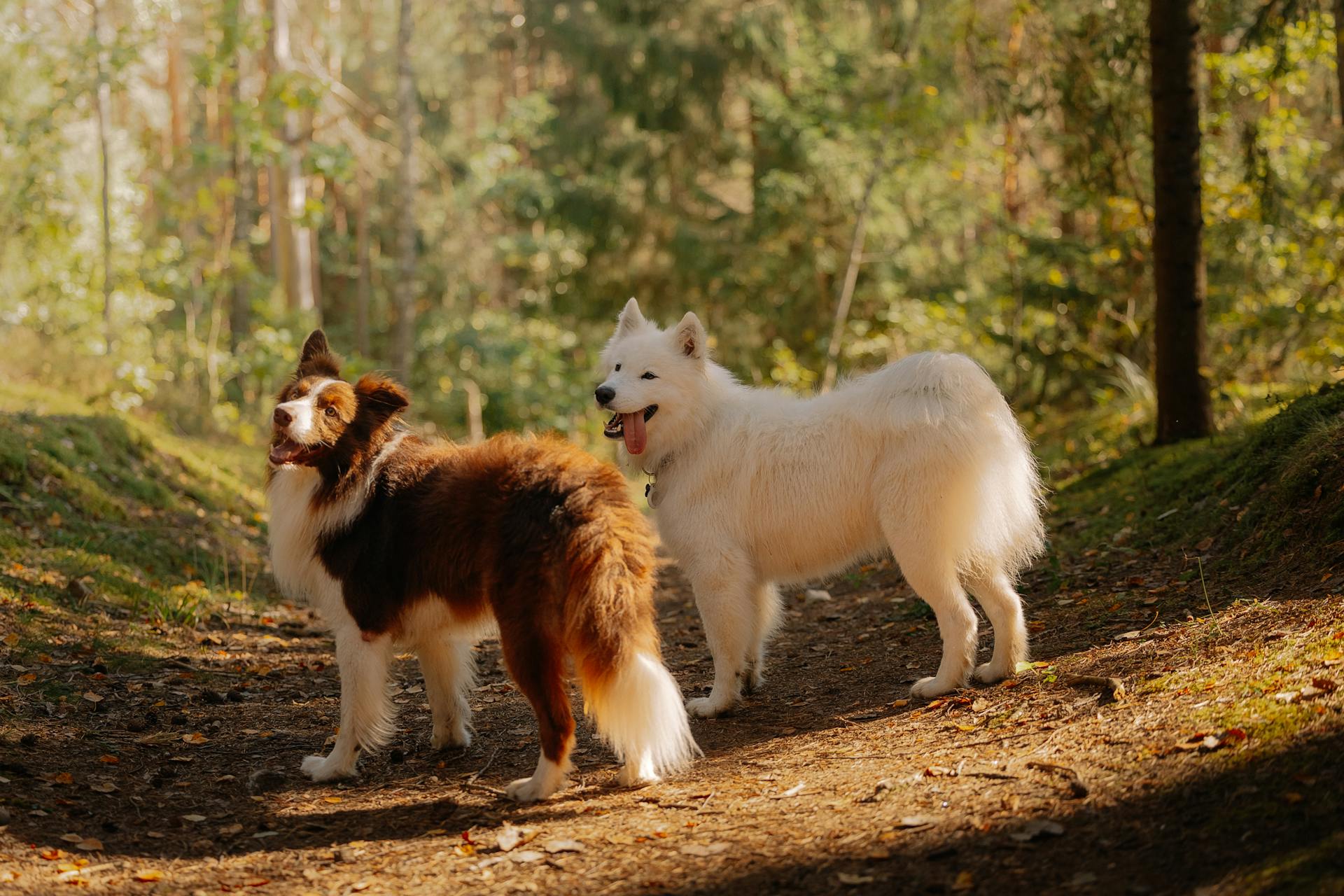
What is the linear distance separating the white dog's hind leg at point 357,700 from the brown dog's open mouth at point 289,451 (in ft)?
2.59

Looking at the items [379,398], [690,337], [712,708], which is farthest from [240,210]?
[712,708]

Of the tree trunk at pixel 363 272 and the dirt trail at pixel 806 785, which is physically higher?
the tree trunk at pixel 363 272

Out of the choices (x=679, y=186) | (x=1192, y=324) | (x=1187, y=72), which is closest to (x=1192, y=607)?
(x=1192, y=324)

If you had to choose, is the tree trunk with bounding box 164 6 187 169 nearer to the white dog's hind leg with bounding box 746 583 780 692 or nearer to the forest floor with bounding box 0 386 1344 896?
the forest floor with bounding box 0 386 1344 896

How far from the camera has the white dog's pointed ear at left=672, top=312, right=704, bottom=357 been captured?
594 centimetres

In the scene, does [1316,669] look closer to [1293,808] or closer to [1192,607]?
[1293,808]

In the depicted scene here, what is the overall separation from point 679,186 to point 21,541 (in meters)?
15.7

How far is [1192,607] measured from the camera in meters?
5.69

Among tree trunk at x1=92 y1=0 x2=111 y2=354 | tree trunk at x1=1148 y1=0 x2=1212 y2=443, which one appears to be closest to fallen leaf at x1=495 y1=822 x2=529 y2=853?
tree trunk at x1=1148 y1=0 x2=1212 y2=443

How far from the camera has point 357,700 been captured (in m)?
4.92

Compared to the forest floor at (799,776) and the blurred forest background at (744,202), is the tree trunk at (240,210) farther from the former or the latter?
the forest floor at (799,776)

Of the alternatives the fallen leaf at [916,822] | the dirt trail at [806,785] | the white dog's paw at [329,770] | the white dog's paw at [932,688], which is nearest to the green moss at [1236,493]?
the dirt trail at [806,785]

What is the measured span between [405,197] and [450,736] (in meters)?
14.8

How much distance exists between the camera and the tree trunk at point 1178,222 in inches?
344
